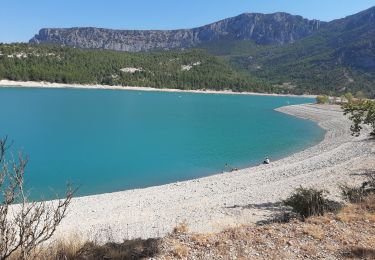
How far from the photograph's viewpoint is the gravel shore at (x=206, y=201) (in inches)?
665

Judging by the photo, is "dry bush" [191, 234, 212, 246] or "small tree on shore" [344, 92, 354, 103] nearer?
"dry bush" [191, 234, 212, 246]

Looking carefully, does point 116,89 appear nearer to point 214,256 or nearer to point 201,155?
point 201,155

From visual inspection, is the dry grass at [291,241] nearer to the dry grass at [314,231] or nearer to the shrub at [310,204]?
the dry grass at [314,231]

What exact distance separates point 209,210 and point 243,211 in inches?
71.2

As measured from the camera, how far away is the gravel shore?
16.9 metres

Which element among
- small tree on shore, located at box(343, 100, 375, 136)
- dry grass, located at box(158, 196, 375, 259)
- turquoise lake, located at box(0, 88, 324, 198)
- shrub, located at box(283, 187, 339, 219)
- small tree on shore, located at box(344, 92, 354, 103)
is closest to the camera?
dry grass, located at box(158, 196, 375, 259)

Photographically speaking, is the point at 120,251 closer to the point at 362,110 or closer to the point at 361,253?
the point at 361,253

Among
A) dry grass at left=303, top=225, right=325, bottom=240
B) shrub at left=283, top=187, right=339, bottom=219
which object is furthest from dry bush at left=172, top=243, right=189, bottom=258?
shrub at left=283, top=187, right=339, bottom=219

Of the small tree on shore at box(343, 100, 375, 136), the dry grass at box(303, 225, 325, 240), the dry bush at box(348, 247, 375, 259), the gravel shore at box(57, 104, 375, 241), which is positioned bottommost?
the gravel shore at box(57, 104, 375, 241)

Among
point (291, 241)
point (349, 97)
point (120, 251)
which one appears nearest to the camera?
point (120, 251)

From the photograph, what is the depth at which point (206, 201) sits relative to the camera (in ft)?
73.6

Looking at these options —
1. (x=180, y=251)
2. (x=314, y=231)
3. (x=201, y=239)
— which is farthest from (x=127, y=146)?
(x=180, y=251)

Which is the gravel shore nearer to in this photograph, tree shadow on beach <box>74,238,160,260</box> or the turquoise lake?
tree shadow on beach <box>74,238,160,260</box>

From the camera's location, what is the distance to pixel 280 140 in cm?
5809
